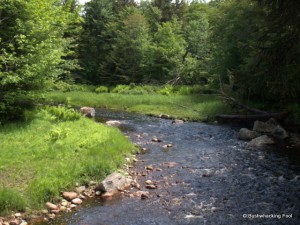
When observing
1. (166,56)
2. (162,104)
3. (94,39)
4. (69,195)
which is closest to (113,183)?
(69,195)

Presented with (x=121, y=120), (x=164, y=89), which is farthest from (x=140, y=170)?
(x=164, y=89)

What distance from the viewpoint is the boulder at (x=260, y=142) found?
1686 cm

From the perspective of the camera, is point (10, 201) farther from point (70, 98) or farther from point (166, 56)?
point (166, 56)

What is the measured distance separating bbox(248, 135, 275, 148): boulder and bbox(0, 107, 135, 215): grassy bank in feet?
21.3

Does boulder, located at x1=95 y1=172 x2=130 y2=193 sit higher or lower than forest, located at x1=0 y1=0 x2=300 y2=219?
lower

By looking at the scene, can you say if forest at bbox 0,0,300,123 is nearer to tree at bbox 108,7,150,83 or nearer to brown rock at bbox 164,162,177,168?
tree at bbox 108,7,150,83

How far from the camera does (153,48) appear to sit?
144 ft

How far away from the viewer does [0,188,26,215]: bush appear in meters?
8.86

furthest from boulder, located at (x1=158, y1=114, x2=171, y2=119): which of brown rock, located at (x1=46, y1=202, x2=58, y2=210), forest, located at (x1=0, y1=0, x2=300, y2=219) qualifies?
brown rock, located at (x1=46, y1=202, x2=58, y2=210)

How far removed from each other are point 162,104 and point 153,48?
15.6 meters

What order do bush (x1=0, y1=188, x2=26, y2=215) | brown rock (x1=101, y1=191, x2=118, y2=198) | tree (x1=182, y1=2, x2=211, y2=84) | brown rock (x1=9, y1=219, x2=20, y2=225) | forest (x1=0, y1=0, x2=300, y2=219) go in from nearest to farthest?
brown rock (x1=9, y1=219, x2=20, y2=225), bush (x1=0, y1=188, x2=26, y2=215), brown rock (x1=101, y1=191, x2=118, y2=198), forest (x1=0, y1=0, x2=300, y2=219), tree (x1=182, y1=2, x2=211, y2=84)

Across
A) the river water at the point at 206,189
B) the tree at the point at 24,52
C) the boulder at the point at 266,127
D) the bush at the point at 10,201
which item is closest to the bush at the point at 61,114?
the tree at the point at 24,52

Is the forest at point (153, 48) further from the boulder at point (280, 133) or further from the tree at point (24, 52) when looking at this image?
the boulder at point (280, 133)

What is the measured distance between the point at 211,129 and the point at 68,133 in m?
10.4
